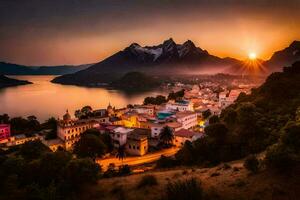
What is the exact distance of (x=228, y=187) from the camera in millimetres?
8773

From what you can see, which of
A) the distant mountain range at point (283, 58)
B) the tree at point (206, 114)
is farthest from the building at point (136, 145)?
the distant mountain range at point (283, 58)

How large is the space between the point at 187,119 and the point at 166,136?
8033 mm

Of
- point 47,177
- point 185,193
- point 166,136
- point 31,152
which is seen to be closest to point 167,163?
point 47,177

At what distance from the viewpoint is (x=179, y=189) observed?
731 cm

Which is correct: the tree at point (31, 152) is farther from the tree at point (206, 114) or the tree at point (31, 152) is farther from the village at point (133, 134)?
the tree at point (206, 114)

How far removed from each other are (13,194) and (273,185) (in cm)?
891

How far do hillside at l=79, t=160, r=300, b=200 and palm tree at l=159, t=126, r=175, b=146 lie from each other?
15.8m

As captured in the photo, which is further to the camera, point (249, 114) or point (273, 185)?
point (249, 114)

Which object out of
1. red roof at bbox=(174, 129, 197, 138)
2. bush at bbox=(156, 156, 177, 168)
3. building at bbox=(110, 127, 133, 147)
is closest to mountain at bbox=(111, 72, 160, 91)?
red roof at bbox=(174, 129, 197, 138)

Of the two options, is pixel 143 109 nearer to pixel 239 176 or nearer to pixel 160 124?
pixel 160 124

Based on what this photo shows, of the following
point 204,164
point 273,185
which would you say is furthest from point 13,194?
point 204,164

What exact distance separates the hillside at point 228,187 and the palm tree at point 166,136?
15.8 metres

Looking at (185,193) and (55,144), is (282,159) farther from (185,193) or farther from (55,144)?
(55,144)

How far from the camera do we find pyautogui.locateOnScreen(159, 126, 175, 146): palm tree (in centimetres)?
2691
